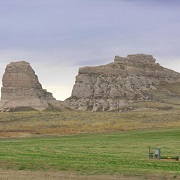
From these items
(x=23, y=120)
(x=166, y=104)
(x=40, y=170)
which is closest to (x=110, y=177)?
(x=40, y=170)

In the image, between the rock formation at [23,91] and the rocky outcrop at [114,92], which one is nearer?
the rock formation at [23,91]

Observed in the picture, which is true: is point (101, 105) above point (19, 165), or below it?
above

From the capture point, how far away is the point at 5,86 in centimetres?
15462

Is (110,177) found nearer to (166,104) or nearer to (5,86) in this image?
(5,86)

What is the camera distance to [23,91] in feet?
490

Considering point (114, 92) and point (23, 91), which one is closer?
point (23, 91)

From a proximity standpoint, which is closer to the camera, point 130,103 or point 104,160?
point 104,160

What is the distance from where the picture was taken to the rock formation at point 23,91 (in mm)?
145125

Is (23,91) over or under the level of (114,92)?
under

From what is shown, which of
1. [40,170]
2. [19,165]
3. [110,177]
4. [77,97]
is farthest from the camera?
A: [77,97]

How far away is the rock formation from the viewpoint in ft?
476

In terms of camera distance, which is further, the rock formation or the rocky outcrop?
the rocky outcrop

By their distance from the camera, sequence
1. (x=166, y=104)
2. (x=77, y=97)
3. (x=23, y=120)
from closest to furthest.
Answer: (x=23, y=120) < (x=166, y=104) < (x=77, y=97)

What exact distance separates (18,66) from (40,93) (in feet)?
40.5
